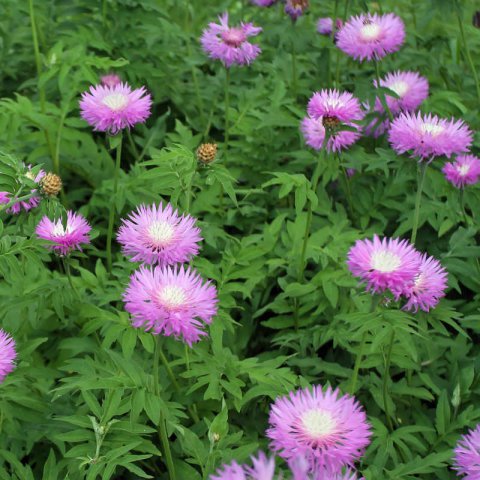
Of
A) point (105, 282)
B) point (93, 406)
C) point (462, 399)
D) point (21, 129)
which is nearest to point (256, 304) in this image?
point (105, 282)

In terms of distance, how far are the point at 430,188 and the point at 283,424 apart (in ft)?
6.24

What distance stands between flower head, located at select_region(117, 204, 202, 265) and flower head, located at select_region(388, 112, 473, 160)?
2.85 feet

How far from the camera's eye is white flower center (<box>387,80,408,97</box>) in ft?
11.8

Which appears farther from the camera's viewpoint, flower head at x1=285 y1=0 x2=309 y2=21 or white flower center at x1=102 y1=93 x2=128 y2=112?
flower head at x1=285 y1=0 x2=309 y2=21

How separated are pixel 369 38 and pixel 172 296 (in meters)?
1.89

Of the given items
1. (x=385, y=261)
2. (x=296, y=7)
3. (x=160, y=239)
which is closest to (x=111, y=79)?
(x=296, y=7)

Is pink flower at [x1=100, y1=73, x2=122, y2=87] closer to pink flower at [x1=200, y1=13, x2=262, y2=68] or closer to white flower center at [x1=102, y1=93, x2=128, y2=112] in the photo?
pink flower at [x1=200, y1=13, x2=262, y2=68]

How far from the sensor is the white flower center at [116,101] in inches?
108

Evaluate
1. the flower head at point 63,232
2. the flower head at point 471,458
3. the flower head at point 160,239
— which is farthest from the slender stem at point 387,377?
the flower head at point 63,232

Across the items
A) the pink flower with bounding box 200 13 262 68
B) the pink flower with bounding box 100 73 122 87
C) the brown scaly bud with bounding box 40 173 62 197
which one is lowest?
the brown scaly bud with bounding box 40 173 62 197

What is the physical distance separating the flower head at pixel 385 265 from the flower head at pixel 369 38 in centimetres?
142

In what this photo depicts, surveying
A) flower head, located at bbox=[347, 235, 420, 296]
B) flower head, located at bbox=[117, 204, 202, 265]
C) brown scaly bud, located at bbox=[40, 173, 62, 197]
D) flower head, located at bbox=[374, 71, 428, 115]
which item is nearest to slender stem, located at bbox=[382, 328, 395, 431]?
flower head, located at bbox=[347, 235, 420, 296]

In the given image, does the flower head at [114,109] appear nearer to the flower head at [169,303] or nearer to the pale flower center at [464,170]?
the flower head at [169,303]

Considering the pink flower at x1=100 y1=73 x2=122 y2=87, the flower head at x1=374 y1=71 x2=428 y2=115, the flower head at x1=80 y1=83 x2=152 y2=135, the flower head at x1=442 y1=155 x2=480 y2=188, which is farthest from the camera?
the pink flower at x1=100 y1=73 x2=122 y2=87
